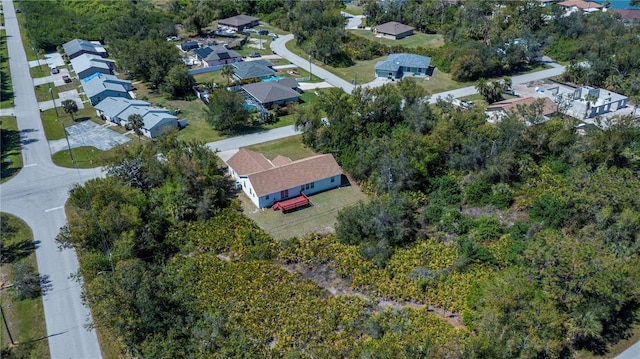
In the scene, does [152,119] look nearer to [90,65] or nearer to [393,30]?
[90,65]

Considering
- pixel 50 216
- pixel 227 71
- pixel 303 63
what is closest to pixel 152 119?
pixel 227 71

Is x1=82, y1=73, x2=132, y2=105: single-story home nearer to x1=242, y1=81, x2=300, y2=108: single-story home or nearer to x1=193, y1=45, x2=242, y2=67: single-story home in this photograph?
x1=193, y1=45, x2=242, y2=67: single-story home

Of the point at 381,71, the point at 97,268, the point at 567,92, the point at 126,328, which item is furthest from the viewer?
the point at 381,71

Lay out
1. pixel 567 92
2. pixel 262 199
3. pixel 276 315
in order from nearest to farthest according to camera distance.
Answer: pixel 276 315 → pixel 262 199 → pixel 567 92

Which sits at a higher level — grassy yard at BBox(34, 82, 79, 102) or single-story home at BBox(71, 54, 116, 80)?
single-story home at BBox(71, 54, 116, 80)

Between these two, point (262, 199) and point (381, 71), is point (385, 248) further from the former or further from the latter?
point (381, 71)

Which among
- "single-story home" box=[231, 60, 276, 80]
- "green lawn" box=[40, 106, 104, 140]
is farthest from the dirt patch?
"single-story home" box=[231, 60, 276, 80]

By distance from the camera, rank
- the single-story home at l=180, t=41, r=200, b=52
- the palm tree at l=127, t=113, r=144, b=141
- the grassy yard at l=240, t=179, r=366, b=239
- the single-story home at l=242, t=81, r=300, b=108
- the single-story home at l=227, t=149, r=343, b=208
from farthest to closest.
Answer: the single-story home at l=180, t=41, r=200, b=52 → the single-story home at l=242, t=81, r=300, b=108 → the palm tree at l=127, t=113, r=144, b=141 → the single-story home at l=227, t=149, r=343, b=208 → the grassy yard at l=240, t=179, r=366, b=239

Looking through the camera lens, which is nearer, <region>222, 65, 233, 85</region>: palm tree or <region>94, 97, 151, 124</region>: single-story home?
<region>94, 97, 151, 124</region>: single-story home

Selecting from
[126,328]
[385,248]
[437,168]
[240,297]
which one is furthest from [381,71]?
[126,328]
